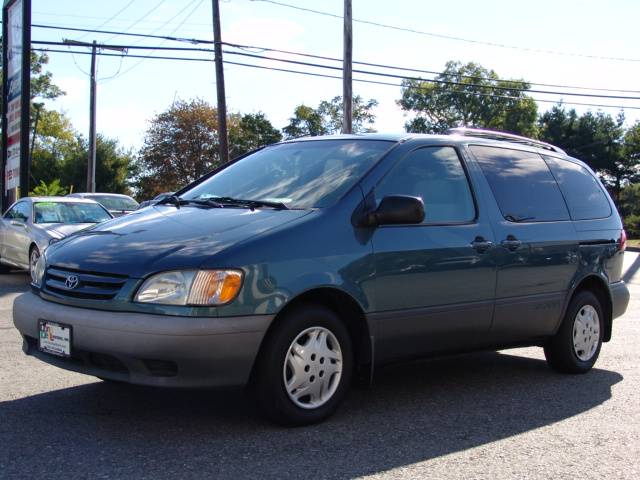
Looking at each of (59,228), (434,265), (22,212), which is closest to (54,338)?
(434,265)

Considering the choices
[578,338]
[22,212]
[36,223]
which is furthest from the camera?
[22,212]

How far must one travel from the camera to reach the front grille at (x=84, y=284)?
4.18 m

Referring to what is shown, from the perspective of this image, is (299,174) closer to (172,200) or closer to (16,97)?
(172,200)

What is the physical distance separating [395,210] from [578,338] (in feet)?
7.87

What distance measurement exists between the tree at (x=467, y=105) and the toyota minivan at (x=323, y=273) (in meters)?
73.0

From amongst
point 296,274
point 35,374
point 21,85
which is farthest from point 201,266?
point 21,85

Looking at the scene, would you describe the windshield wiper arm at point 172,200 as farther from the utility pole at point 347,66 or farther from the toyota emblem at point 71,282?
the utility pole at point 347,66

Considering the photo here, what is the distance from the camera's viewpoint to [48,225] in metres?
12.8

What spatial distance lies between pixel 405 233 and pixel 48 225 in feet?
30.1

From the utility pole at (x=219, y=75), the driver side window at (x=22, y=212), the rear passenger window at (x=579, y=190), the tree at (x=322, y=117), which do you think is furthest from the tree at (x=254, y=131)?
the rear passenger window at (x=579, y=190)

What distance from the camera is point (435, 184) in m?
5.34

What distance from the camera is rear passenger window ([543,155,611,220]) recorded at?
643 cm

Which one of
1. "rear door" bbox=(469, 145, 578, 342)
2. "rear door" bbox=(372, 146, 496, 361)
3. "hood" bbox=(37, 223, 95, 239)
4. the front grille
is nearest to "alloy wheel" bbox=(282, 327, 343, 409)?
"rear door" bbox=(372, 146, 496, 361)

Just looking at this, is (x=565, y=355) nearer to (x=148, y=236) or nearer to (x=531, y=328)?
(x=531, y=328)
